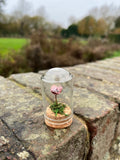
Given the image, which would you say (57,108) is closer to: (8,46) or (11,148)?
(11,148)

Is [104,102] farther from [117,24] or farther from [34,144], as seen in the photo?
[117,24]

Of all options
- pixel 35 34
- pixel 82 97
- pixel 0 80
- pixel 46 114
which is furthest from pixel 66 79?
pixel 35 34

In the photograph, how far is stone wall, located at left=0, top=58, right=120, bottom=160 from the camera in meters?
0.63

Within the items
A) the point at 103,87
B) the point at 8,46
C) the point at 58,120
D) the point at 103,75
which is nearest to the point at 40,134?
the point at 58,120

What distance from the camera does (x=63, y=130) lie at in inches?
29.1

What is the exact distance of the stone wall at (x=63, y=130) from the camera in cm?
Result: 63

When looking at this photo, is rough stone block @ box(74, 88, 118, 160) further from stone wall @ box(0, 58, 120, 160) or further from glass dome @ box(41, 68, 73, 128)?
glass dome @ box(41, 68, 73, 128)

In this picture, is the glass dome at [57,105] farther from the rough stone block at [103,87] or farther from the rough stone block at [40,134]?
the rough stone block at [103,87]

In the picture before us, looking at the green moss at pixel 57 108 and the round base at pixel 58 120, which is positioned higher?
the green moss at pixel 57 108

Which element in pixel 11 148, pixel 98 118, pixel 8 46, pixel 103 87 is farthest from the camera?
pixel 8 46

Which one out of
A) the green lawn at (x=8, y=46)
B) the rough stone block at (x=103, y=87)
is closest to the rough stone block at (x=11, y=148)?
the rough stone block at (x=103, y=87)

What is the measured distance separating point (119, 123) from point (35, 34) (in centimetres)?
480

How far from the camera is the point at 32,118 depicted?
→ 33.2 inches

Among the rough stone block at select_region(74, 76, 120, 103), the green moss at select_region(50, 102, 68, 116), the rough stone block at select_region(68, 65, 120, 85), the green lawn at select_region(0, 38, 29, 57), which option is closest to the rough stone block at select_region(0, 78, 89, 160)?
the green moss at select_region(50, 102, 68, 116)
